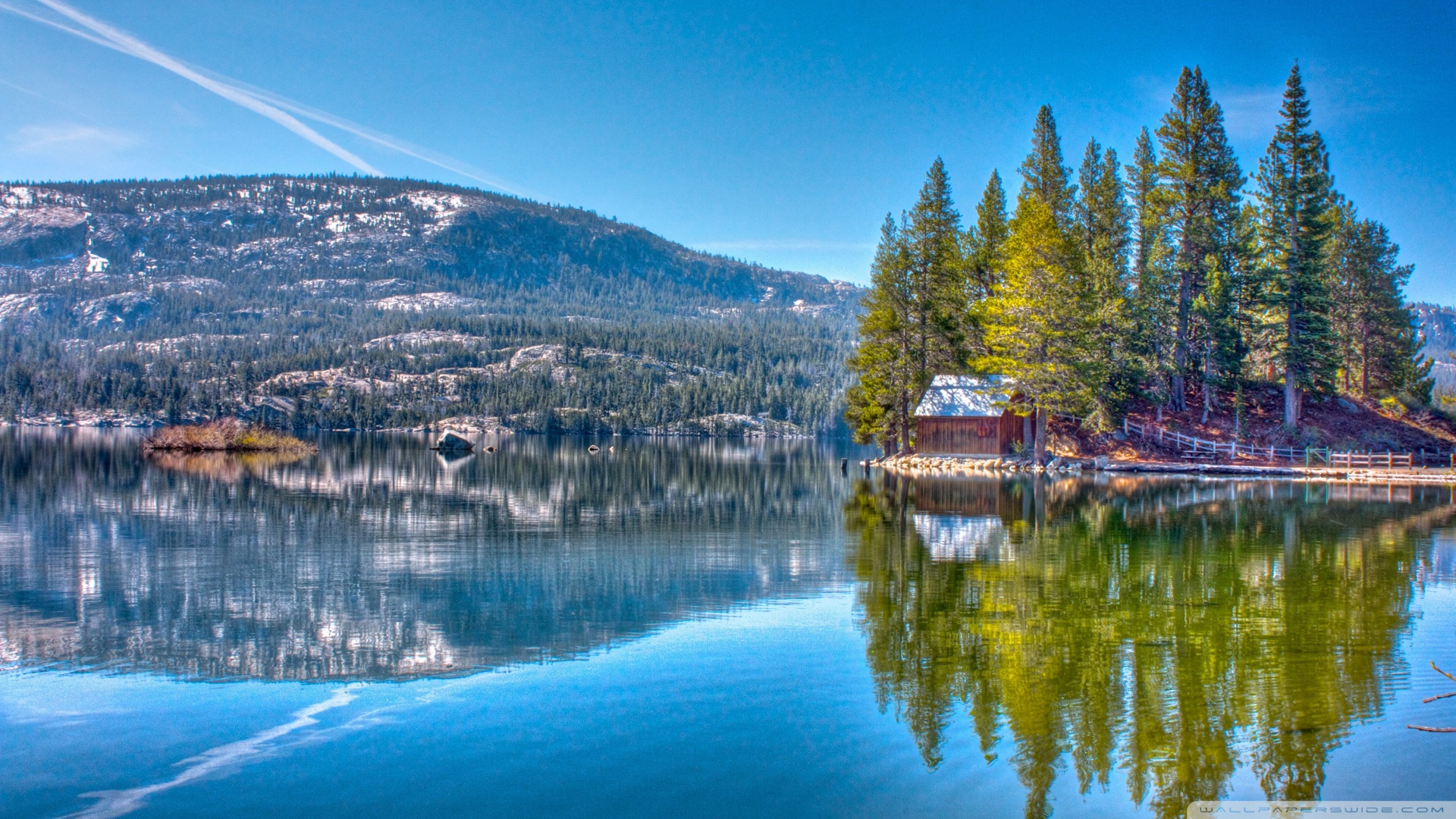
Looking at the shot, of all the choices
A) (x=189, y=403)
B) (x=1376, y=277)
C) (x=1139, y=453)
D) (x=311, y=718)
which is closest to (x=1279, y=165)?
(x=1376, y=277)

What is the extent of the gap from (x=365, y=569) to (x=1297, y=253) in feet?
179

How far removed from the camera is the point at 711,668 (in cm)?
1130

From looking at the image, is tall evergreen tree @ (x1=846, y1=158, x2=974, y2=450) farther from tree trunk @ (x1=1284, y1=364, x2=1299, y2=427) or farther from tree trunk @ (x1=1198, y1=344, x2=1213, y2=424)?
tree trunk @ (x1=1284, y1=364, x2=1299, y2=427)

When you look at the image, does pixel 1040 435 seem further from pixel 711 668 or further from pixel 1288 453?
pixel 711 668

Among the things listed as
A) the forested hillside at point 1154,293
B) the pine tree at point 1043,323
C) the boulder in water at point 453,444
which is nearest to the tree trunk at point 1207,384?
the forested hillside at point 1154,293

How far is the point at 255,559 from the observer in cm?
1872

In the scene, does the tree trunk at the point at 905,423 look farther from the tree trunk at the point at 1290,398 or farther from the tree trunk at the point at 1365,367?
the tree trunk at the point at 1365,367

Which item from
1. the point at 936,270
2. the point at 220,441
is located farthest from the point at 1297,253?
the point at 220,441

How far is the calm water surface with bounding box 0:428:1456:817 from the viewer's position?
785 centimetres

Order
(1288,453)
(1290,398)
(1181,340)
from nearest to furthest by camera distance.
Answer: (1288,453) < (1290,398) < (1181,340)

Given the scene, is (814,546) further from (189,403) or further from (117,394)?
(117,394)

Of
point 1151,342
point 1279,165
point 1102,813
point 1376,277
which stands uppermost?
point 1279,165

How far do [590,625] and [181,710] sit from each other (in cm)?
547

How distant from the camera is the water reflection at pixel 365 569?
12172 millimetres
